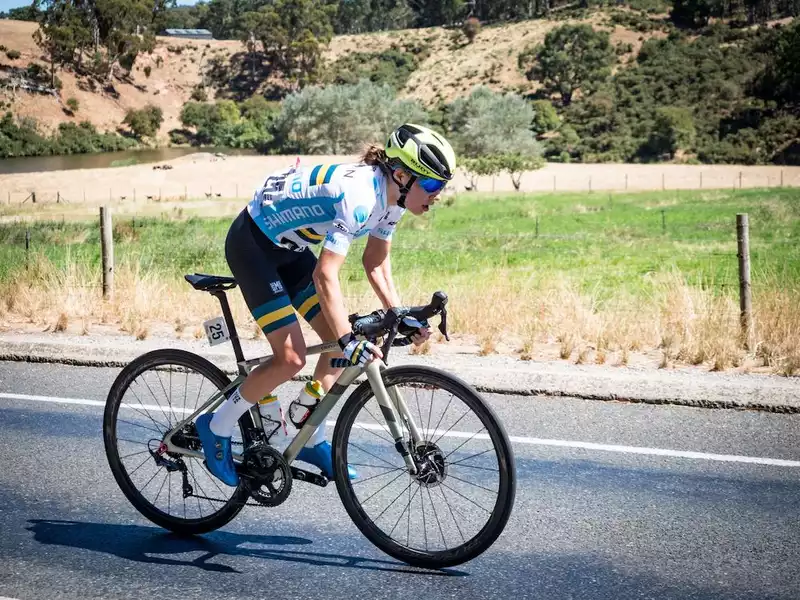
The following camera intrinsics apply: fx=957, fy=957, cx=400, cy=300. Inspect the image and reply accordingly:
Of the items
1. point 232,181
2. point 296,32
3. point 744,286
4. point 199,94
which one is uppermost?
point 296,32

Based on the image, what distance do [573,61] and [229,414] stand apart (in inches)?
5029

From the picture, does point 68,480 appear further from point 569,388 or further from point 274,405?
point 569,388

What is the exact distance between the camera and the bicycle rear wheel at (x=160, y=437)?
4684mm

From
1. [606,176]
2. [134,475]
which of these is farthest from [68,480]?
[606,176]

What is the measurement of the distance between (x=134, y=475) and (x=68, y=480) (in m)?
0.87

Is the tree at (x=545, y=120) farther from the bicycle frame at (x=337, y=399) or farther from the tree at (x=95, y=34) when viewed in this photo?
the bicycle frame at (x=337, y=399)

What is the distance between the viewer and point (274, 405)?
449 cm

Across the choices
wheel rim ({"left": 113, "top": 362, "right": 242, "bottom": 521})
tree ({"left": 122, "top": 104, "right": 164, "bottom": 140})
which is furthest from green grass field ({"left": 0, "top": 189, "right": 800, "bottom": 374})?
tree ({"left": 122, "top": 104, "right": 164, "bottom": 140})

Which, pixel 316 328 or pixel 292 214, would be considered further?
pixel 316 328

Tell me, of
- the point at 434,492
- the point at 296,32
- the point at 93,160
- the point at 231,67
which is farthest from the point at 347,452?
the point at 231,67

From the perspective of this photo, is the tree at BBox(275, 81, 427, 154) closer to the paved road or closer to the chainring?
the paved road

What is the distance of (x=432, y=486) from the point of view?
419 cm

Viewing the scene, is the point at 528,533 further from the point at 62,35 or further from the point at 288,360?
the point at 62,35

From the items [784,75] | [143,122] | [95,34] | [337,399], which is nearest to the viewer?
[337,399]
